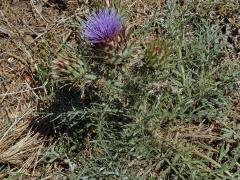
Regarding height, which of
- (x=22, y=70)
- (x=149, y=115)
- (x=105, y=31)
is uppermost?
(x=105, y=31)

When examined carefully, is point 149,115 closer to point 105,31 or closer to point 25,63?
point 105,31

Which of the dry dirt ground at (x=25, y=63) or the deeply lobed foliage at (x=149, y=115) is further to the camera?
the dry dirt ground at (x=25, y=63)

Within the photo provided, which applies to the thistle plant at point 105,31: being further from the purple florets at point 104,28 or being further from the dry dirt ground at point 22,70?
the dry dirt ground at point 22,70

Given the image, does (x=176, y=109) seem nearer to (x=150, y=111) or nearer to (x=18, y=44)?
(x=150, y=111)

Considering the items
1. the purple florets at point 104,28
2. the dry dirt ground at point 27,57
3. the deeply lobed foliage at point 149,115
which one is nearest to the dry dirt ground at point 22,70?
the dry dirt ground at point 27,57

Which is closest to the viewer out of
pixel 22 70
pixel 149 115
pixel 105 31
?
pixel 105 31

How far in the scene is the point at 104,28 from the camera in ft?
8.30

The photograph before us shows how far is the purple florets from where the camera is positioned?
2.51 metres

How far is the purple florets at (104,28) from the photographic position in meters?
2.51

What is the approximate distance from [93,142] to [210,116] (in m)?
0.68

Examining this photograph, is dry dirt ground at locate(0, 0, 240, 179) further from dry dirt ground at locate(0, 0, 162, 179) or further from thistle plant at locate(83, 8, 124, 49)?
thistle plant at locate(83, 8, 124, 49)

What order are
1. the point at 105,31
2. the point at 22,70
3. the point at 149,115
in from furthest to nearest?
the point at 22,70 → the point at 149,115 → the point at 105,31

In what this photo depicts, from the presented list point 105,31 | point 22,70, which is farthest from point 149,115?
point 22,70

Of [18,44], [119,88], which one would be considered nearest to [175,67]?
[119,88]
